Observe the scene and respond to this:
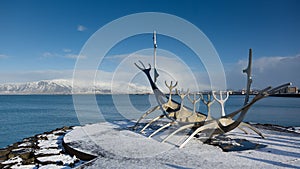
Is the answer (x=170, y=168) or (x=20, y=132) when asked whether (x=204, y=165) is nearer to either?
(x=170, y=168)

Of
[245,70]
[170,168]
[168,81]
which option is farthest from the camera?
[168,81]

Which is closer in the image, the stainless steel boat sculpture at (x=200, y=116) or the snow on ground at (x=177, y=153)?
the snow on ground at (x=177, y=153)

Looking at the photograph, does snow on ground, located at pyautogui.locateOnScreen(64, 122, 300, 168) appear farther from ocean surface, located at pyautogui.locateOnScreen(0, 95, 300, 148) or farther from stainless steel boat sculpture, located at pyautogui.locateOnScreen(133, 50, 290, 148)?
ocean surface, located at pyautogui.locateOnScreen(0, 95, 300, 148)

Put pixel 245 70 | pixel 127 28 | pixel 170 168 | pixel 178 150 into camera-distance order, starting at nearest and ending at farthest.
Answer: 1. pixel 170 168
2. pixel 178 150
3. pixel 245 70
4. pixel 127 28

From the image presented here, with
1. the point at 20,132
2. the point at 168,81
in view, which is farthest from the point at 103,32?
the point at 20,132

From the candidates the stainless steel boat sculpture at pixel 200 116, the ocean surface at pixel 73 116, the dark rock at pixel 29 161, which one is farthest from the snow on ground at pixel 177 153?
the ocean surface at pixel 73 116

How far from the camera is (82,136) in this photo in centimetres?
949

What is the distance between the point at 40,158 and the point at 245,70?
778 centimetres

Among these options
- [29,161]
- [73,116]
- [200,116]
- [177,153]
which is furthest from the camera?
[73,116]

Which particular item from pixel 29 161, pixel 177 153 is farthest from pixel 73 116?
pixel 177 153

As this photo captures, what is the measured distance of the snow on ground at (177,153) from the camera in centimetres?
589

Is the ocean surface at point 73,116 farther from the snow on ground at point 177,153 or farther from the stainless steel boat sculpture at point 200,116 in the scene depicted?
the snow on ground at point 177,153

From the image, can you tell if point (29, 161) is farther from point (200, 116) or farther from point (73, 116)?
point (73, 116)

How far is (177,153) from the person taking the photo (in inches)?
272
